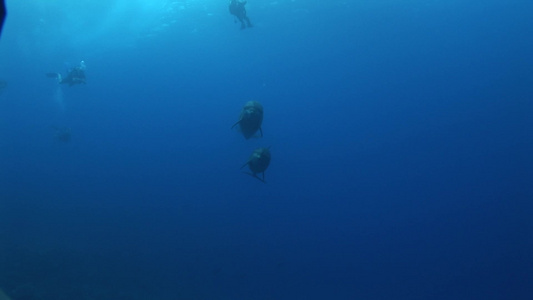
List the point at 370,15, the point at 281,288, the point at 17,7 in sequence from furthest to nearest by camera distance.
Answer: the point at 17,7 → the point at 370,15 → the point at 281,288

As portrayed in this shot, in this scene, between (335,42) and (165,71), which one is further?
(165,71)

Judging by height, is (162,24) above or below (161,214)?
above

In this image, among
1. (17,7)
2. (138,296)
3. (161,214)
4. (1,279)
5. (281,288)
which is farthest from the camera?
(17,7)

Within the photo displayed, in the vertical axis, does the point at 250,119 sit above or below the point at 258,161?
above

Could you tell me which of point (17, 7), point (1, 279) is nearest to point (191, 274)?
point (1, 279)

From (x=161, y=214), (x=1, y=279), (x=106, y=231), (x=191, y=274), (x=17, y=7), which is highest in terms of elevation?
(x=17, y=7)

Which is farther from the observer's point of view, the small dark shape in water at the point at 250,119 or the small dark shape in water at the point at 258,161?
the small dark shape in water at the point at 258,161

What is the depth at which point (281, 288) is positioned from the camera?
19.3 metres

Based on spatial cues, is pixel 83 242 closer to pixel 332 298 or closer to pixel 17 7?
pixel 332 298

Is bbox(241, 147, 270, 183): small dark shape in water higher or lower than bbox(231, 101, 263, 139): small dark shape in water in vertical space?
lower

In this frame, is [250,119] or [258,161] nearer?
[250,119]

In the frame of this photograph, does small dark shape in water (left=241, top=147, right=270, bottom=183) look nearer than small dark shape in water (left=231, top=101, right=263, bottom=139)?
No

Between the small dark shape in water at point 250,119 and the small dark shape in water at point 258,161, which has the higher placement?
the small dark shape in water at point 250,119

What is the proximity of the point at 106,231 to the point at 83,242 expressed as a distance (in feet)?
4.96
